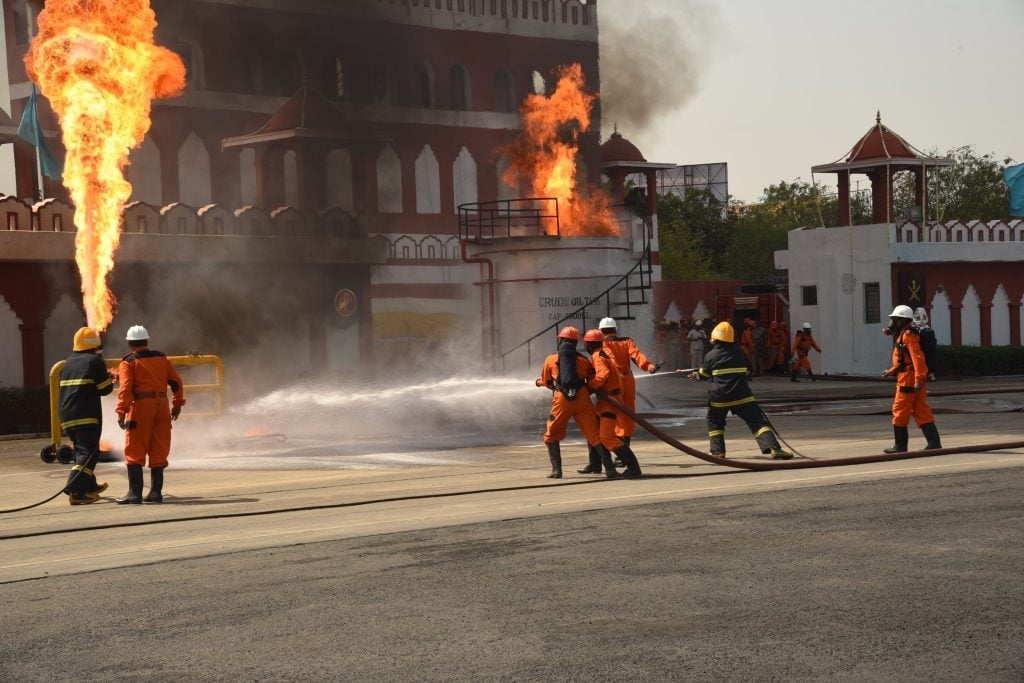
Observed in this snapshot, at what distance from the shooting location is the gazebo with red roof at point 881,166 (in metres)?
41.9

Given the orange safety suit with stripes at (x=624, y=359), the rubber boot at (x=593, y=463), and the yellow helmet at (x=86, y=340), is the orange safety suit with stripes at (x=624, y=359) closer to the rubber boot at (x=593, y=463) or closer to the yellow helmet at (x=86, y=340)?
the rubber boot at (x=593, y=463)

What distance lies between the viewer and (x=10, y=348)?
89.5ft

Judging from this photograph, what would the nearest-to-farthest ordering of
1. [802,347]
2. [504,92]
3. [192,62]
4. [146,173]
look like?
[192,62]
[146,173]
[802,347]
[504,92]

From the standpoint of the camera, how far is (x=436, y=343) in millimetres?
38438

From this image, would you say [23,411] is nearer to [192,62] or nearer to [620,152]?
[192,62]

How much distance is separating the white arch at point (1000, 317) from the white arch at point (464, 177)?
15533 mm

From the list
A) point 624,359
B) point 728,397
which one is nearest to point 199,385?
point 624,359

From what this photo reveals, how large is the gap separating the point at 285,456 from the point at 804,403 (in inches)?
518

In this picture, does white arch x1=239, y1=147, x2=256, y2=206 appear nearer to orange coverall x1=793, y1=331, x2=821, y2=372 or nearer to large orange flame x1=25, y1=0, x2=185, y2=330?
large orange flame x1=25, y1=0, x2=185, y2=330

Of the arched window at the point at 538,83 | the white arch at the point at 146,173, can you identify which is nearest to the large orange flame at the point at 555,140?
the arched window at the point at 538,83

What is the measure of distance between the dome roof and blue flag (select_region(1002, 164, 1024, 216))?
38.3ft

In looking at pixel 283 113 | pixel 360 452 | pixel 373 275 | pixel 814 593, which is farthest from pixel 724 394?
pixel 373 275

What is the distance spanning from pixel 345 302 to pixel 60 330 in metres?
6.74

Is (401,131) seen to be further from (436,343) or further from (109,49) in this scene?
(109,49)
